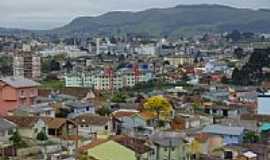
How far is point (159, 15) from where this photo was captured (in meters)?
134

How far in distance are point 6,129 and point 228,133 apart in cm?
550

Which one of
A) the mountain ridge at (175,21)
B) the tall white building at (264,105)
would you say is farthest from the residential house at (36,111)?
the mountain ridge at (175,21)

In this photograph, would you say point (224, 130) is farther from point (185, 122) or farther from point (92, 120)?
point (92, 120)

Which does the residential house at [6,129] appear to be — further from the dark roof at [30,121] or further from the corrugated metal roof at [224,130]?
the corrugated metal roof at [224,130]

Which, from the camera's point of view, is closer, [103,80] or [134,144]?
[134,144]

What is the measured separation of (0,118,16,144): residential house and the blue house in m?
4.87

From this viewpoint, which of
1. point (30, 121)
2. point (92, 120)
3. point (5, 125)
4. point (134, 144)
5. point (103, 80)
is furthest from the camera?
point (103, 80)

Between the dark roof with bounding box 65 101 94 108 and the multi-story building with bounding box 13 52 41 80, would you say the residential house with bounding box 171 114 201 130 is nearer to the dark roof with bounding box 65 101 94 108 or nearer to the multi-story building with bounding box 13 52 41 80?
the dark roof with bounding box 65 101 94 108

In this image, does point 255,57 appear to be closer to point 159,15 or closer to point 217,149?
point 217,149

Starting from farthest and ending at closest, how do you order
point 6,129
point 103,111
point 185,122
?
point 103,111 → point 185,122 → point 6,129

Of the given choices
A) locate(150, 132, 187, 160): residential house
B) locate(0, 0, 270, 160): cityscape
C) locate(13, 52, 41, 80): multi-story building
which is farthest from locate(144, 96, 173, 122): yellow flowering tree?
locate(13, 52, 41, 80): multi-story building

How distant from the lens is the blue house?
48.6 ft

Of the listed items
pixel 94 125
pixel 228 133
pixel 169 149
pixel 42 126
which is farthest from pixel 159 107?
pixel 169 149

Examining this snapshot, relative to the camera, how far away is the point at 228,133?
1486 cm
